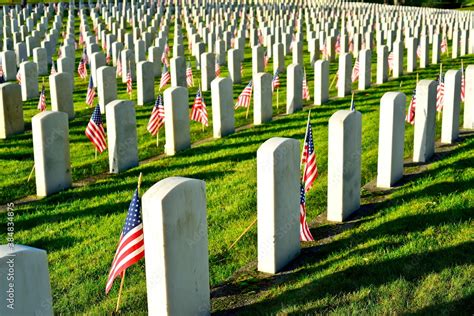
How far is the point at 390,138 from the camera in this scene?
8250mm

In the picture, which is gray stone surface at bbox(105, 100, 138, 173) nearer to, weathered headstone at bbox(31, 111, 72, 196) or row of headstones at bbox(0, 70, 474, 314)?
row of headstones at bbox(0, 70, 474, 314)

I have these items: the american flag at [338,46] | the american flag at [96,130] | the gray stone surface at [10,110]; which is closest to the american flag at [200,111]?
the american flag at [96,130]

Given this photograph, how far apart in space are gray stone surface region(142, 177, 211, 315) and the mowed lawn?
58cm

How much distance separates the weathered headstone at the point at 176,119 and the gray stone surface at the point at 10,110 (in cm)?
298

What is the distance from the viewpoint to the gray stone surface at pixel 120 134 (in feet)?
31.0

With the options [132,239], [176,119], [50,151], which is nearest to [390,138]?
[176,119]

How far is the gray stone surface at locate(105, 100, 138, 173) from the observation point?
31.0ft

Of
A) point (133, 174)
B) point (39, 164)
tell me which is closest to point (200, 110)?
point (133, 174)

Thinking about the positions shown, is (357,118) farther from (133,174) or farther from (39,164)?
(39,164)

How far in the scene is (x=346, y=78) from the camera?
50.0 ft

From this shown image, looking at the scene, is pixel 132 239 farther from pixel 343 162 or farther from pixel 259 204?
pixel 343 162

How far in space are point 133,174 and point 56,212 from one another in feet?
5.47

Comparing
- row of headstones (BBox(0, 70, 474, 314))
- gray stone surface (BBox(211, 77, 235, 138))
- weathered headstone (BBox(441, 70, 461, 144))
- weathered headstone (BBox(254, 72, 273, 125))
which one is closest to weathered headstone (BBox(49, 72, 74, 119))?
gray stone surface (BBox(211, 77, 235, 138))

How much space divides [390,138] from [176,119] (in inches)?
141
